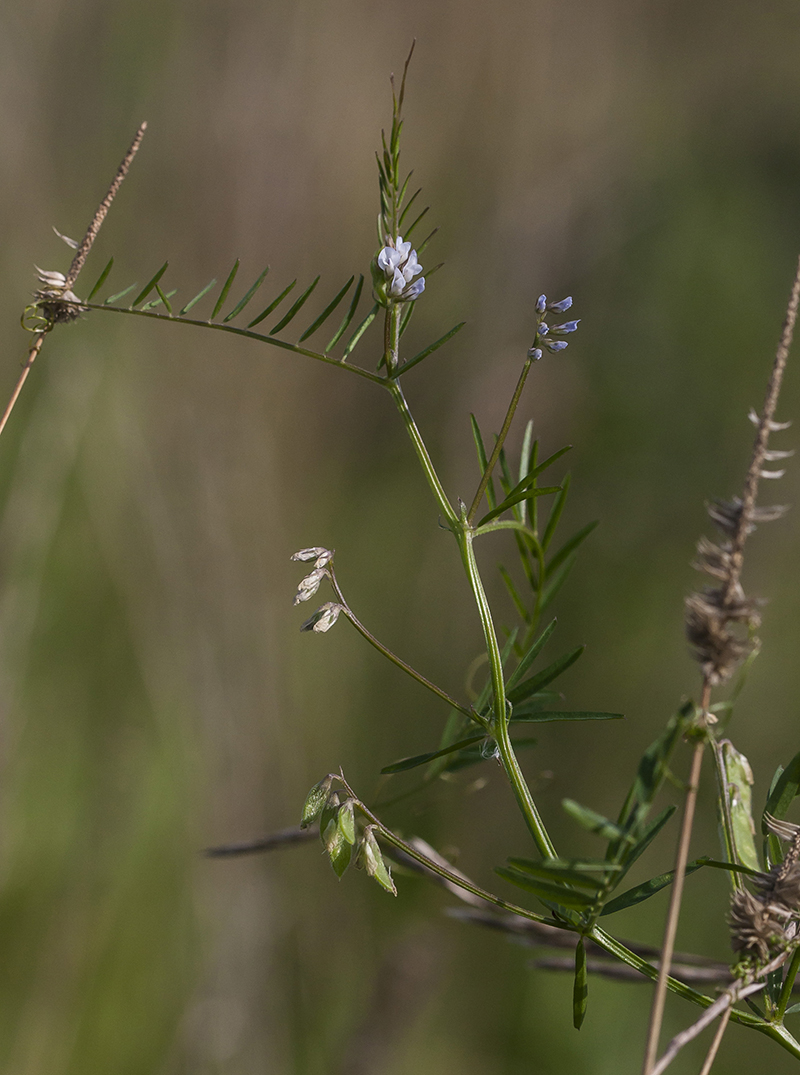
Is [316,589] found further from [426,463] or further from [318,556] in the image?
[426,463]

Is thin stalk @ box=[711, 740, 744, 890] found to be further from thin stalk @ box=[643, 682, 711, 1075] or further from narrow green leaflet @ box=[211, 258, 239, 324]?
narrow green leaflet @ box=[211, 258, 239, 324]

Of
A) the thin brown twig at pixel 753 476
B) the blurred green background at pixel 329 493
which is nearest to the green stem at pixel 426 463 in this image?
the thin brown twig at pixel 753 476

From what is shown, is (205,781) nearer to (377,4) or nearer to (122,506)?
(122,506)

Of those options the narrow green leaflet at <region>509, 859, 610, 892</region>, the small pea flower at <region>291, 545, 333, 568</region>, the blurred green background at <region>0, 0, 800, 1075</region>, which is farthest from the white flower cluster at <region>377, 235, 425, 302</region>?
the blurred green background at <region>0, 0, 800, 1075</region>

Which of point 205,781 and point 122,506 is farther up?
point 122,506

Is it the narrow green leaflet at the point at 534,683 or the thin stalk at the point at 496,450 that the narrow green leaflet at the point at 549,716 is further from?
the thin stalk at the point at 496,450

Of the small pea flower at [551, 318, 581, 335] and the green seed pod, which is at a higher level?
the small pea flower at [551, 318, 581, 335]

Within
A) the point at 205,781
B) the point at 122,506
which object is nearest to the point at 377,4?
the point at 122,506
